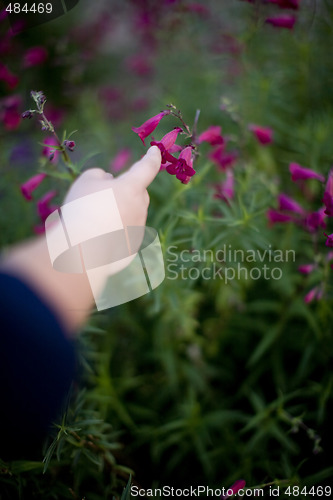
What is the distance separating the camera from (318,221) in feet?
4.14

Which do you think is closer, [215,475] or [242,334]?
[215,475]

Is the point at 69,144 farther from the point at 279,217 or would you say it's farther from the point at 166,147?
the point at 279,217

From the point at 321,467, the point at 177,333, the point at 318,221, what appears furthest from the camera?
the point at 177,333

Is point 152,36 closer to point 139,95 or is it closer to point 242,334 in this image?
point 139,95

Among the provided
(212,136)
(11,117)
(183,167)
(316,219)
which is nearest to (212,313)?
(316,219)

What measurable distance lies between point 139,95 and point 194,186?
7.28 feet

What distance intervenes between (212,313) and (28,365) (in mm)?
1218

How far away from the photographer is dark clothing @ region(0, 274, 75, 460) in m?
0.92

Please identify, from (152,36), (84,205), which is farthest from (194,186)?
(152,36)

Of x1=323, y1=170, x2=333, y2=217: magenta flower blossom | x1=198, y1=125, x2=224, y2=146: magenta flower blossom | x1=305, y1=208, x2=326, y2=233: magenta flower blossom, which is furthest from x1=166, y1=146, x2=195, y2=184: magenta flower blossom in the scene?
x1=305, y1=208, x2=326, y2=233: magenta flower blossom

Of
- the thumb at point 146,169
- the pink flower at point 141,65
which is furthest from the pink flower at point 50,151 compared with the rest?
the pink flower at point 141,65

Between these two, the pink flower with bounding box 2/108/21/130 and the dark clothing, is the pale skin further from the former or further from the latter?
the pink flower with bounding box 2/108/21/130

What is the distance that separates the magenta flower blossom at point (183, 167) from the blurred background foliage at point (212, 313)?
0.32 m

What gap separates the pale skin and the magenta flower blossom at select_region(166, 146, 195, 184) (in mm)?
60
